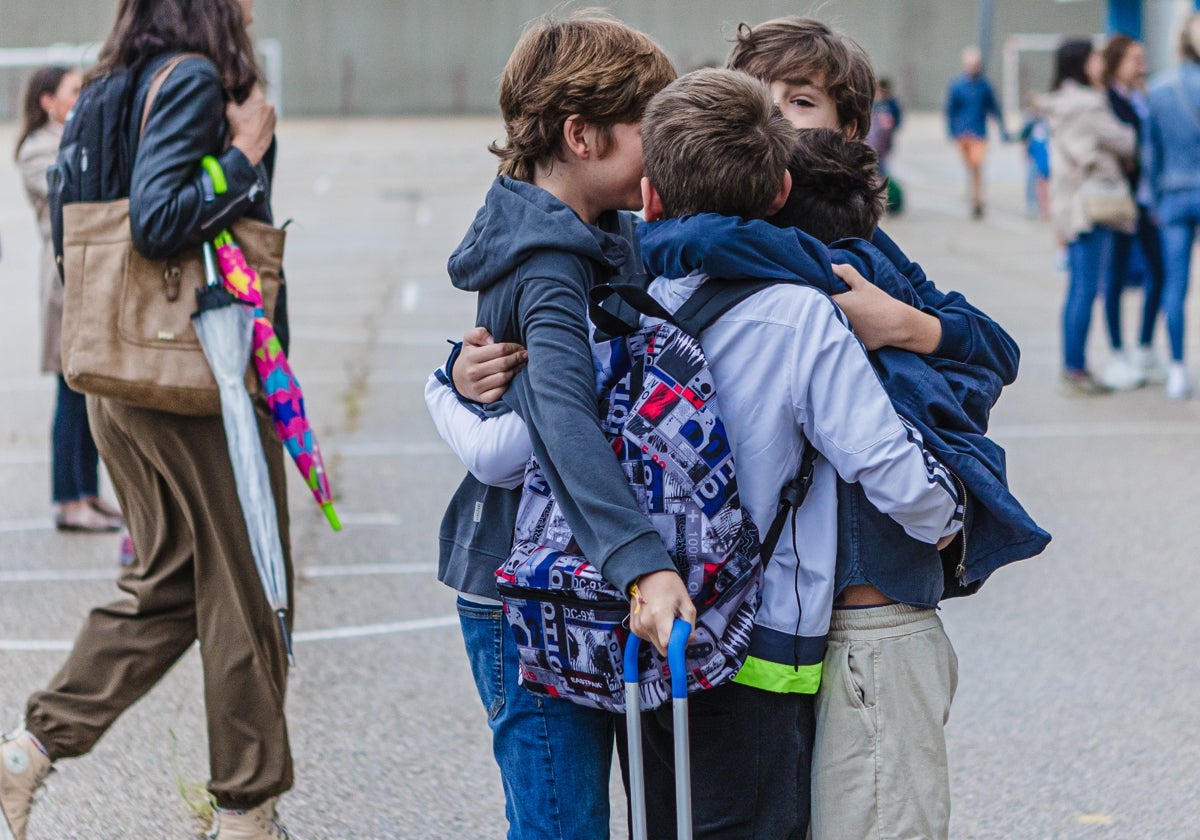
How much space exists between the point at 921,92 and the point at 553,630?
43.2m

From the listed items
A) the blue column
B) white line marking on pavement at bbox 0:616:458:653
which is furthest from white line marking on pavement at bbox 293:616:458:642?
the blue column

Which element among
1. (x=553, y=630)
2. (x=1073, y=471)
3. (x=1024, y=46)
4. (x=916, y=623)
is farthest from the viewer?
(x=1024, y=46)

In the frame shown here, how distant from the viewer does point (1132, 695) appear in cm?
461

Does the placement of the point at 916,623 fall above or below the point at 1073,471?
above

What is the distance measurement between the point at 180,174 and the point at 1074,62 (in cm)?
732

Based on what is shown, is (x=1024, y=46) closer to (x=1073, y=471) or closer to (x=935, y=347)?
(x=1073, y=471)

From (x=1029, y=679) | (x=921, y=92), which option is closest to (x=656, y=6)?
(x=921, y=92)

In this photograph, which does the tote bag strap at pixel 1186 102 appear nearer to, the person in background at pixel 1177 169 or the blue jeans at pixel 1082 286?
the person in background at pixel 1177 169

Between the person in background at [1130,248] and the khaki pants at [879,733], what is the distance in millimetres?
7423

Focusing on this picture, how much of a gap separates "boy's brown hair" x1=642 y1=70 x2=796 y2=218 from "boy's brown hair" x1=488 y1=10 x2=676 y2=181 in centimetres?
14

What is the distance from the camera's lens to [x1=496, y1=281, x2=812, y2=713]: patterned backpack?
7.18ft

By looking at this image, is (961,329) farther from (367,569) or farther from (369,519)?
(369,519)

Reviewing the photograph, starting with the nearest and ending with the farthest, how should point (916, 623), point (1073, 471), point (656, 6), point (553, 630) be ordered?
point (553, 630)
point (916, 623)
point (1073, 471)
point (656, 6)

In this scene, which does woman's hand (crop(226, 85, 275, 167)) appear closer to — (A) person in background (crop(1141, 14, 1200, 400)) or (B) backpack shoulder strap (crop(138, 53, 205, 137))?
(B) backpack shoulder strap (crop(138, 53, 205, 137))
